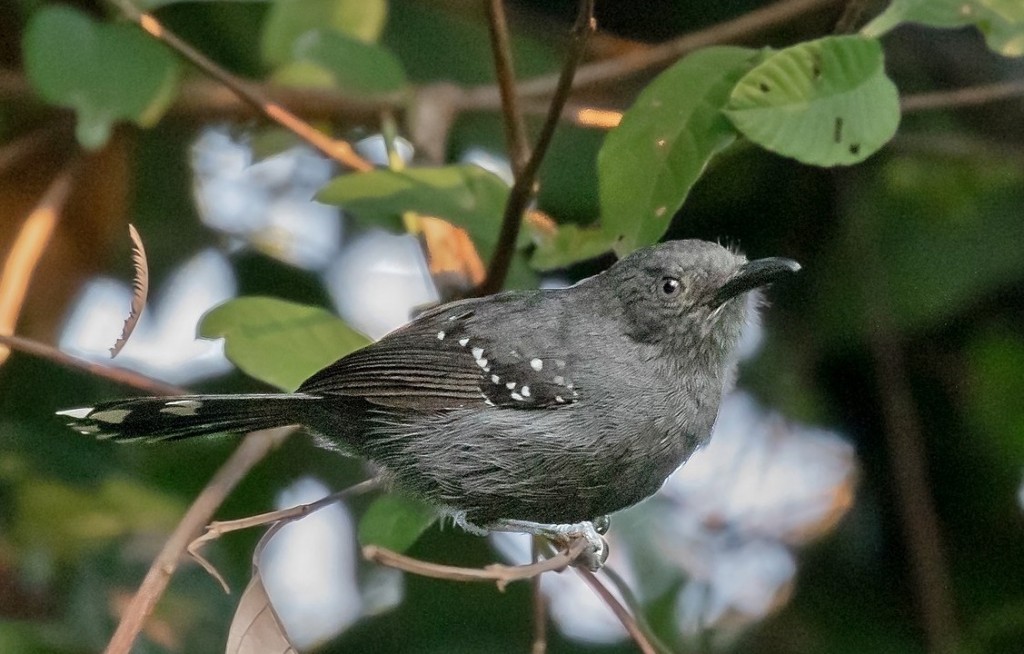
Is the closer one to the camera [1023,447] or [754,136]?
[754,136]

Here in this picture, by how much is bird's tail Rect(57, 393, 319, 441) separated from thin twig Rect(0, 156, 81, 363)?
0.51m

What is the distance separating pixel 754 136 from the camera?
7.04ft

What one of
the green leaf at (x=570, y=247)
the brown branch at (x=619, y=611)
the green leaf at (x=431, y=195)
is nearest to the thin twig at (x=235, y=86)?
the green leaf at (x=431, y=195)

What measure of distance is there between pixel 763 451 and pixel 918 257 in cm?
72

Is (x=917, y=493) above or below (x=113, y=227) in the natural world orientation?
below

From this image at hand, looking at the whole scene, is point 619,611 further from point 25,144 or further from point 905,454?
point 25,144

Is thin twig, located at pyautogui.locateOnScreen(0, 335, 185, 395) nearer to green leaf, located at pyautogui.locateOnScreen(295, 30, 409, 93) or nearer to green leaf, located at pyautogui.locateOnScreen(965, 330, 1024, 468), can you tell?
green leaf, located at pyautogui.locateOnScreen(295, 30, 409, 93)

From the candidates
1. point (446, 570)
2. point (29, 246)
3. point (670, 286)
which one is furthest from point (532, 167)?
point (29, 246)

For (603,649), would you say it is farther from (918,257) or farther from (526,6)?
(526,6)

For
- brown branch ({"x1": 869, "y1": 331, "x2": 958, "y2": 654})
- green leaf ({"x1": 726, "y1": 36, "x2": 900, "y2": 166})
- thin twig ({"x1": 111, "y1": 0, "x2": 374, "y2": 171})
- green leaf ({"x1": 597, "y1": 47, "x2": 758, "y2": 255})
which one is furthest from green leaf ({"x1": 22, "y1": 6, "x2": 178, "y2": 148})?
brown branch ({"x1": 869, "y1": 331, "x2": 958, "y2": 654})

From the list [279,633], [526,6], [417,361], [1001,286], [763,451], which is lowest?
[763,451]

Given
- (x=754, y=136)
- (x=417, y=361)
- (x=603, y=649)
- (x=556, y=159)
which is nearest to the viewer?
(x=754, y=136)

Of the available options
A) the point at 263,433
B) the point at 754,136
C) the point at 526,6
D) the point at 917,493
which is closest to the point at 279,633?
the point at 263,433

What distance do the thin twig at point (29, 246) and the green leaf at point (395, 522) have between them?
100 centimetres
